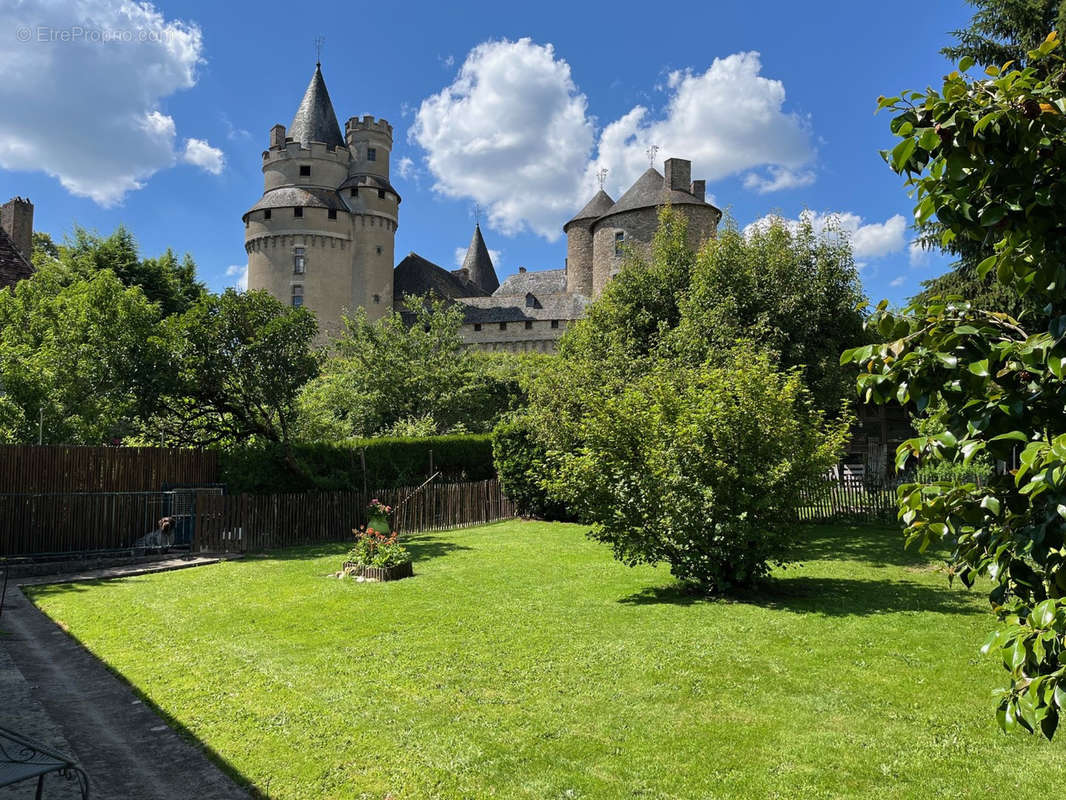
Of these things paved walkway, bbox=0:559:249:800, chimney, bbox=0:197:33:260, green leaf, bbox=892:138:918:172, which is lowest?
paved walkway, bbox=0:559:249:800

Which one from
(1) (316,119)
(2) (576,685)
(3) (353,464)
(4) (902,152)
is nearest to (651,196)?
(1) (316,119)

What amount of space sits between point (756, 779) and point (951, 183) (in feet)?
14.2

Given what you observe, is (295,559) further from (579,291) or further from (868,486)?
(579,291)

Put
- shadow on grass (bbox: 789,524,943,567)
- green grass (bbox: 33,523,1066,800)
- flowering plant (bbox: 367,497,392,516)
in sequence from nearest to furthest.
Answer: green grass (bbox: 33,523,1066,800) < shadow on grass (bbox: 789,524,943,567) < flowering plant (bbox: 367,497,392,516)

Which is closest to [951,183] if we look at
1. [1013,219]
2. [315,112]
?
[1013,219]

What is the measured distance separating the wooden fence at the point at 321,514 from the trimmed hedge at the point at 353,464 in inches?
51.5

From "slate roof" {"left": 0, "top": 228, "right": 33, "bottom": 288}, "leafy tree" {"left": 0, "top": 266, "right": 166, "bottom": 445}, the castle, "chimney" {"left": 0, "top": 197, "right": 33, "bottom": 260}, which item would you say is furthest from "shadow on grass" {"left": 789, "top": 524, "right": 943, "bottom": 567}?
"chimney" {"left": 0, "top": 197, "right": 33, "bottom": 260}

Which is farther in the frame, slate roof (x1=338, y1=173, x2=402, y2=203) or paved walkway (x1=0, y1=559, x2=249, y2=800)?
slate roof (x1=338, y1=173, x2=402, y2=203)

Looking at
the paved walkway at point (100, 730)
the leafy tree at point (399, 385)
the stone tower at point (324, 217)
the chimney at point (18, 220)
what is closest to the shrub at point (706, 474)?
the paved walkway at point (100, 730)

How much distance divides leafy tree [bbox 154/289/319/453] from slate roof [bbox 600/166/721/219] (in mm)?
34101

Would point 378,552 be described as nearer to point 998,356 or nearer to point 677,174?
point 998,356

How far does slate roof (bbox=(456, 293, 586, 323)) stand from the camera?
193ft

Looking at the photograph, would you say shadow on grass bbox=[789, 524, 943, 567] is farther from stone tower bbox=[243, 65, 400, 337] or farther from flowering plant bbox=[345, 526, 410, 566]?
stone tower bbox=[243, 65, 400, 337]

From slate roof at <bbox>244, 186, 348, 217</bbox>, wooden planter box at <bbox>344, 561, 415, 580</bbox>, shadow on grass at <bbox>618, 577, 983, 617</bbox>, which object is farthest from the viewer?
slate roof at <bbox>244, 186, 348, 217</bbox>
